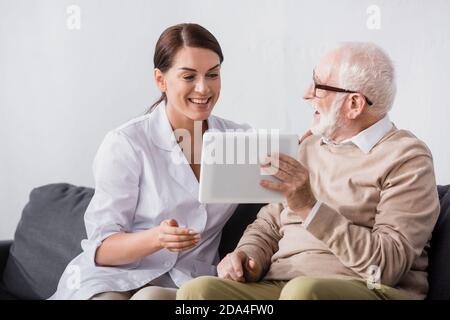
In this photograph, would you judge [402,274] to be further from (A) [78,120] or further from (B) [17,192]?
(B) [17,192]

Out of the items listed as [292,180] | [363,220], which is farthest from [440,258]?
[292,180]

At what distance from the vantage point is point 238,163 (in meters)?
1.76

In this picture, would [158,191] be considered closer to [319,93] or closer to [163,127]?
[163,127]

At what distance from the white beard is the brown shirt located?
0.05m

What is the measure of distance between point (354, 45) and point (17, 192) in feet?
7.03

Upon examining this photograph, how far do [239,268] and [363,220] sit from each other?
0.34 metres

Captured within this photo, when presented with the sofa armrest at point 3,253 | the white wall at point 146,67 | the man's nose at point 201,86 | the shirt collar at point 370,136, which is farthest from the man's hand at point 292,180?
the sofa armrest at point 3,253

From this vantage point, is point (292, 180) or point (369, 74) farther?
point (369, 74)

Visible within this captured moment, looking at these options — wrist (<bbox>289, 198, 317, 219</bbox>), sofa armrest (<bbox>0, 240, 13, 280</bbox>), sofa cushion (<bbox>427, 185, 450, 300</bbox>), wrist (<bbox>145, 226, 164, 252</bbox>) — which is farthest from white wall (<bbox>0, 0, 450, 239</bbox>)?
wrist (<bbox>145, 226, 164, 252</bbox>)

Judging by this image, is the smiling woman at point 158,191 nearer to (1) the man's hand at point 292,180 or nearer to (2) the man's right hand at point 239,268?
(2) the man's right hand at point 239,268

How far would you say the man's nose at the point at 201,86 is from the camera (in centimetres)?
212

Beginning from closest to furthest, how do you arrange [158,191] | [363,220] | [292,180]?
[292,180] < [363,220] < [158,191]

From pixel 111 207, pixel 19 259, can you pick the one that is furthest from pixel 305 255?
pixel 19 259

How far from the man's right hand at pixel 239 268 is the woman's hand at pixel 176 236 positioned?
4.7 inches
